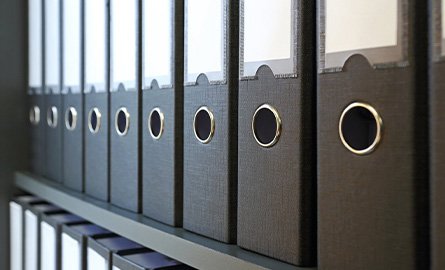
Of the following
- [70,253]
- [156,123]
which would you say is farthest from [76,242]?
[156,123]

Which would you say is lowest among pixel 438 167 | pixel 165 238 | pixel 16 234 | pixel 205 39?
pixel 16 234

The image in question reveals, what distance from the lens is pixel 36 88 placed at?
113cm

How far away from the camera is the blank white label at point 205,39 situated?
1.82ft

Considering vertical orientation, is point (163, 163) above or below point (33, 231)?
above

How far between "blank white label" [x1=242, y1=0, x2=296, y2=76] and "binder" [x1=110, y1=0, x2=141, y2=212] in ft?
0.77

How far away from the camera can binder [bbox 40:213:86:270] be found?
35.0 inches

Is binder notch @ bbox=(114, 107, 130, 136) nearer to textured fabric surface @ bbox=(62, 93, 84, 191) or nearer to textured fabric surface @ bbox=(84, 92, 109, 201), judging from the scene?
textured fabric surface @ bbox=(84, 92, 109, 201)

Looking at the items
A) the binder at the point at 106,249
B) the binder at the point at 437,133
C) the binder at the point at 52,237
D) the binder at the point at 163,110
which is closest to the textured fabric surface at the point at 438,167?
the binder at the point at 437,133

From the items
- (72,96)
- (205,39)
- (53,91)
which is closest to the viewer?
(205,39)

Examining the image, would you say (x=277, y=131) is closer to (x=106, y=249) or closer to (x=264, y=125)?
(x=264, y=125)

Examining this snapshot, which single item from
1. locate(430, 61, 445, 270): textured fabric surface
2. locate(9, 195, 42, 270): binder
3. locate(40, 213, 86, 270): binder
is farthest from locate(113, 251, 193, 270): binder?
locate(9, 195, 42, 270): binder

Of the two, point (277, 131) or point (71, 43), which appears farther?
point (71, 43)

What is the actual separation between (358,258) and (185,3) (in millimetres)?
346

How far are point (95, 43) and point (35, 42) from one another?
38 centimetres
